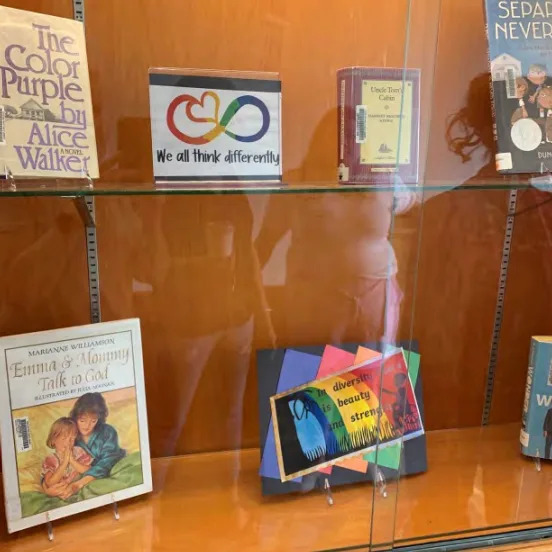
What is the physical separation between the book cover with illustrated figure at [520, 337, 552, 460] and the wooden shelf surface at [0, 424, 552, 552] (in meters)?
0.04

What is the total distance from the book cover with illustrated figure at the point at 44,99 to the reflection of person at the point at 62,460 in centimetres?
44

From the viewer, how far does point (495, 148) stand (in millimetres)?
1201

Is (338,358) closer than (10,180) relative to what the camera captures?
No

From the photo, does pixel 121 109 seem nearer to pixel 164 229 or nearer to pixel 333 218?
pixel 164 229

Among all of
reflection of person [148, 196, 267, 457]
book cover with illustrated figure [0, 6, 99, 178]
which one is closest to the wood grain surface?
reflection of person [148, 196, 267, 457]

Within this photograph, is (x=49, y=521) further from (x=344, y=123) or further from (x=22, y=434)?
(x=344, y=123)

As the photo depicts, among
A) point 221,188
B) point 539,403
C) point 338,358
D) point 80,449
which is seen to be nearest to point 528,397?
point 539,403

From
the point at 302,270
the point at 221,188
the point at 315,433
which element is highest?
the point at 221,188

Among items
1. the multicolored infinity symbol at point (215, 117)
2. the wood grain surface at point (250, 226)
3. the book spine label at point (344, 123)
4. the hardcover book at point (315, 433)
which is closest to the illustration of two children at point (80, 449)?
the wood grain surface at point (250, 226)

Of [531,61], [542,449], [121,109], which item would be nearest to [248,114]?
[121,109]

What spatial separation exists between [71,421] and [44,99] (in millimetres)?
553

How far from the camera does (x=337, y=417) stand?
121 cm

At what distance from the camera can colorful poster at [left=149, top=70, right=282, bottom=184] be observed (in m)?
1.04

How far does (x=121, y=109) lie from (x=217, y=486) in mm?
746
